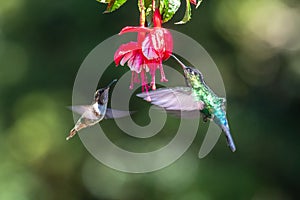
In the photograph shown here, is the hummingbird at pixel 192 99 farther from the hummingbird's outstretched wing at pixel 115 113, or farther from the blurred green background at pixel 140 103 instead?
the blurred green background at pixel 140 103

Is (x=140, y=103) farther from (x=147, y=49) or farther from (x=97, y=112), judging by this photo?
(x=147, y=49)

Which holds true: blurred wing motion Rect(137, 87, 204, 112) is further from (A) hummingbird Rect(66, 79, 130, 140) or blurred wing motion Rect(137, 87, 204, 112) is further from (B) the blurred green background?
(B) the blurred green background

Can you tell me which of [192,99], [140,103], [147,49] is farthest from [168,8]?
[140,103]

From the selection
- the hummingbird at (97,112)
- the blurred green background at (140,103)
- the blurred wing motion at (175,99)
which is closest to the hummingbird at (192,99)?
the blurred wing motion at (175,99)

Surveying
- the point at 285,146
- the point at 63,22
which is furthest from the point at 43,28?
the point at 285,146

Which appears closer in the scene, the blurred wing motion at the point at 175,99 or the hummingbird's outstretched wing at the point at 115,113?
the blurred wing motion at the point at 175,99

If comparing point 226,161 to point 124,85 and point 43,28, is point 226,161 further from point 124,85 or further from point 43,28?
point 43,28
